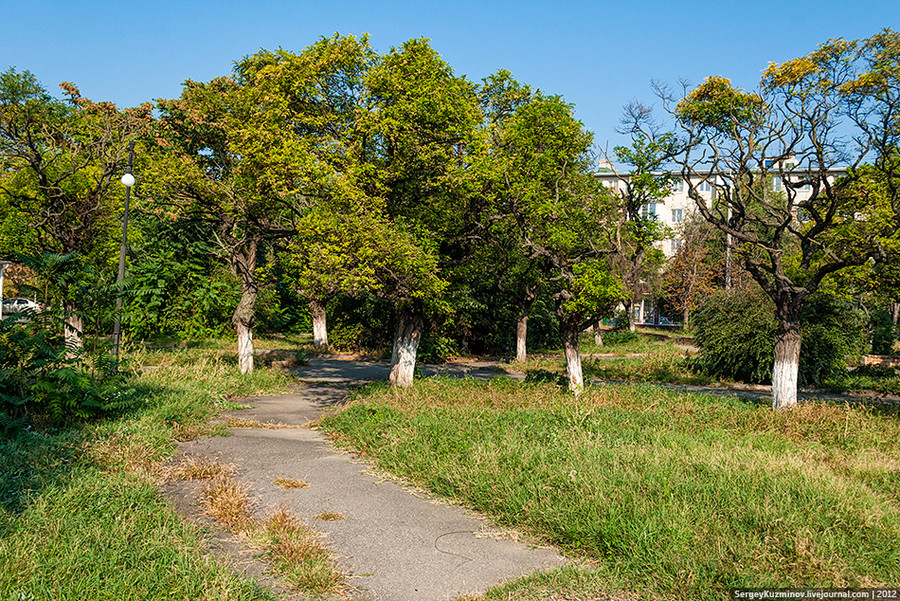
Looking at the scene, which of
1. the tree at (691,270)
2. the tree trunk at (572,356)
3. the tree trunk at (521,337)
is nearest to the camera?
the tree trunk at (572,356)

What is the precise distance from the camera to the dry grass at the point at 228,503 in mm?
5805

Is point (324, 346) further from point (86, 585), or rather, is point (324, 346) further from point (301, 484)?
point (86, 585)

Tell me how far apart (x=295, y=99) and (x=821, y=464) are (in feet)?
40.8

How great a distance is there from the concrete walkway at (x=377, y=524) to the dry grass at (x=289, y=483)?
0.09 metres

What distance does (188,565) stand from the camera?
454 cm

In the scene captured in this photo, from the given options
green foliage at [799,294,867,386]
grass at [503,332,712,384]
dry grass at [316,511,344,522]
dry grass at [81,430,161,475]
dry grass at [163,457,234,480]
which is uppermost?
green foliage at [799,294,867,386]

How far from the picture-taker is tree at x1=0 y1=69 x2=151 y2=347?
57.4 ft

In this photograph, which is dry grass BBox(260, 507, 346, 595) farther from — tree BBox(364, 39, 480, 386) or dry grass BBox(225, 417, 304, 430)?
tree BBox(364, 39, 480, 386)

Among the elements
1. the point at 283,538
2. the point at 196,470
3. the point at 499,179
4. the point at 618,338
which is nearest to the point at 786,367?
the point at 499,179

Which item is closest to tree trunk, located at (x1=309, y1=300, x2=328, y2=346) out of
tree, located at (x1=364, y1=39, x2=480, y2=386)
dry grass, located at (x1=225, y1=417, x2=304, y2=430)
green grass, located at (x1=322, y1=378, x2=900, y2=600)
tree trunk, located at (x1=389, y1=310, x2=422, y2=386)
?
tree trunk, located at (x1=389, y1=310, x2=422, y2=386)

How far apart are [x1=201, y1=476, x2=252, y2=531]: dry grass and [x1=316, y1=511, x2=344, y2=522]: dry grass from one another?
2.28ft

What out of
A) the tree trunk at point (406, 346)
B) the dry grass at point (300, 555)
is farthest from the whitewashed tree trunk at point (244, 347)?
the dry grass at point (300, 555)

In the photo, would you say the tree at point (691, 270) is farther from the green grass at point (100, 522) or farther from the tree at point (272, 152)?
the green grass at point (100, 522)

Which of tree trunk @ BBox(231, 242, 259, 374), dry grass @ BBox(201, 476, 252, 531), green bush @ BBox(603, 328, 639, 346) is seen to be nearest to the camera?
dry grass @ BBox(201, 476, 252, 531)
